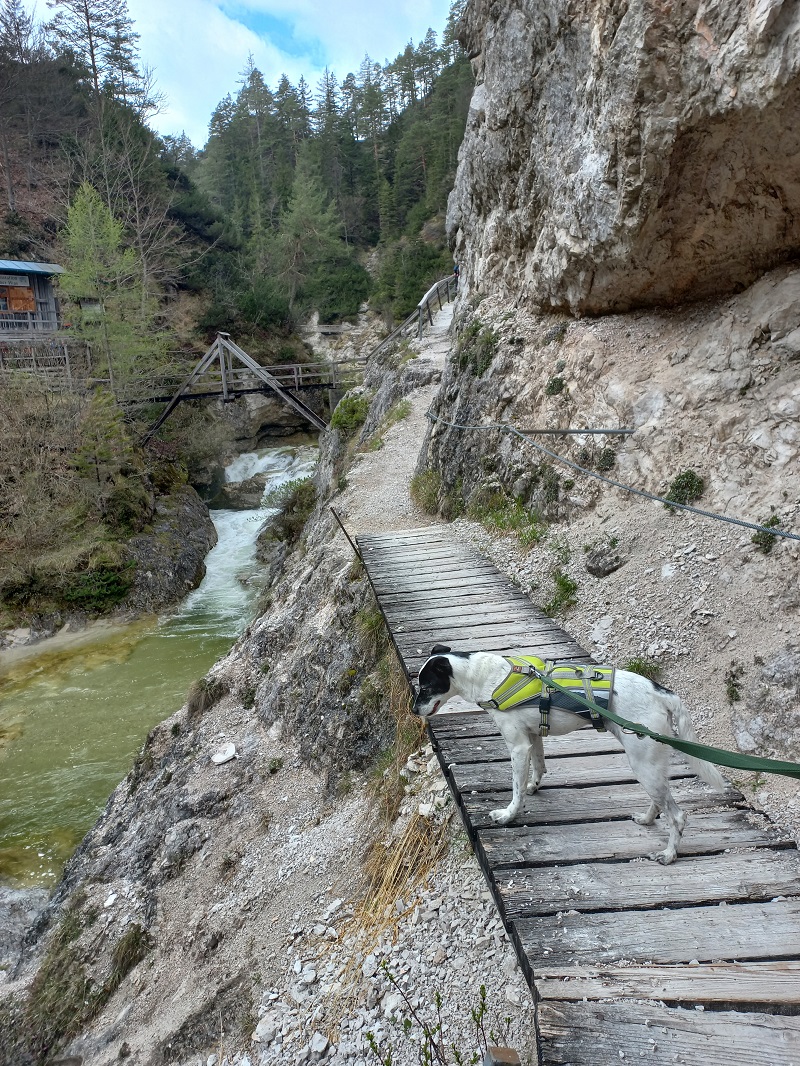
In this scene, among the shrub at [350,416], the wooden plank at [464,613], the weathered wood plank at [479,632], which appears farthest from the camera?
the shrub at [350,416]

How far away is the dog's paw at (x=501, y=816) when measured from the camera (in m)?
3.32

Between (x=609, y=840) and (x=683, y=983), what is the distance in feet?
2.59

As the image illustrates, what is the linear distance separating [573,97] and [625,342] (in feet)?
10.7

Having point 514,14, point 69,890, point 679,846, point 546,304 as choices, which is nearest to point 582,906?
point 679,846

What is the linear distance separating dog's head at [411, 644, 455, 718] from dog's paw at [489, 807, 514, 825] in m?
0.62

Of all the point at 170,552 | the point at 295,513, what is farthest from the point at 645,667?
the point at 170,552

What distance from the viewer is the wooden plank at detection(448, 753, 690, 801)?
12.0 ft

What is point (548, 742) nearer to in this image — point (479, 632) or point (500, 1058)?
point (479, 632)

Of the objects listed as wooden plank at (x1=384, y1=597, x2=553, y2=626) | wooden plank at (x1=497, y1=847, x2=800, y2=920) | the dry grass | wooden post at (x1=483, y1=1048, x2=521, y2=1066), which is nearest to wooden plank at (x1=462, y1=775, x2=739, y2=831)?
wooden plank at (x1=497, y1=847, x2=800, y2=920)

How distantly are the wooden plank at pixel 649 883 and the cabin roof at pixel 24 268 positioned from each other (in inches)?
1266

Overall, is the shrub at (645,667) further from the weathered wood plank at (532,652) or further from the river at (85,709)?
the river at (85,709)

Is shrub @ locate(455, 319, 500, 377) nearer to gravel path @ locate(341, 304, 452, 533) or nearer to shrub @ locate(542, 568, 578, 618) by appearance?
gravel path @ locate(341, 304, 452, 533)

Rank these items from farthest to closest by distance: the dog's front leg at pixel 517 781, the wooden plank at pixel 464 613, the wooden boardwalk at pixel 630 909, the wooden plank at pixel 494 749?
1. the wooden plank at pixel 464 613
2. the wooden plank at pixel 494 749
3. the dog's front leg at pixel 517 781
4. the wooden boardwalk at pixel 630 909

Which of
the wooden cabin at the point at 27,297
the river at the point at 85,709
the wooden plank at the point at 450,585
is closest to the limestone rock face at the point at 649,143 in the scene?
the wooden plank at the point at 450,585
